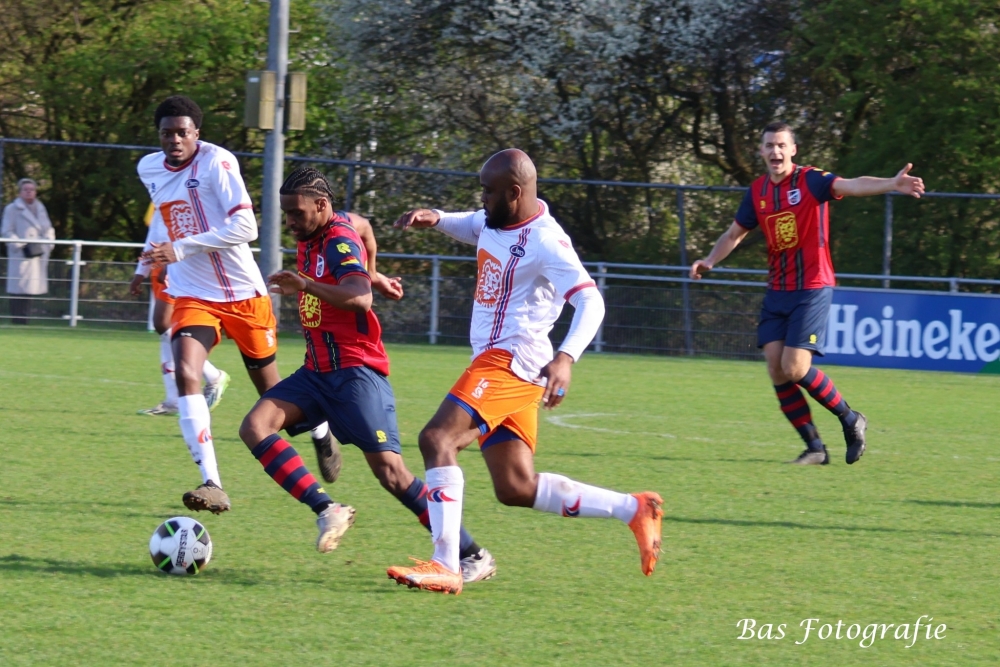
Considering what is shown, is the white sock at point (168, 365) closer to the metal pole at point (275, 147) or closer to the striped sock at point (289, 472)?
the striped sock at point (289, 472)

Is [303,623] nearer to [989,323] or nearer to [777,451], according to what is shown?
[777,451]

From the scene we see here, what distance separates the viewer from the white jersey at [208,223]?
22.9 ft

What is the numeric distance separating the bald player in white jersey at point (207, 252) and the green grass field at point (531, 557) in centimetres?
74

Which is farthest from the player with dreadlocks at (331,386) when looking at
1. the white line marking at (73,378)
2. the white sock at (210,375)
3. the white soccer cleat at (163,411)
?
the white line marking at (73,378)

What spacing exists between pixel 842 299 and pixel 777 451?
749 cm

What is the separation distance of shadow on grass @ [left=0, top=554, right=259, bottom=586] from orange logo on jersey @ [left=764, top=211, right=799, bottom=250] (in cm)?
480

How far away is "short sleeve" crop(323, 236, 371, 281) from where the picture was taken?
17.7 ft

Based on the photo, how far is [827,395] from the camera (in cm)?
867

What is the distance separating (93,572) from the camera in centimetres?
513

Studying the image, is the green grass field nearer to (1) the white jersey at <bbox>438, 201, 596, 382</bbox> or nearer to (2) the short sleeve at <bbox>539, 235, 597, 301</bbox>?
(1) the white jersey at <bbox>438, 201, 596, 382</bbox>

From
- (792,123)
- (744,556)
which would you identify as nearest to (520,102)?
(792,123)

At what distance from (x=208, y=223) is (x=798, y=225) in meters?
3.75

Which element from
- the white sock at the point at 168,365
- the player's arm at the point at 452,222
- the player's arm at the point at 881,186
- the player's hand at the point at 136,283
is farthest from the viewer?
the white sock at the point at 168,365

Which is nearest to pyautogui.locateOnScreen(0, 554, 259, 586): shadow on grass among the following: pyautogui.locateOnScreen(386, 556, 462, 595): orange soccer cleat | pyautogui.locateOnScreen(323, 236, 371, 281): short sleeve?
pyautogui.locateOnScreen(386, 556, 462, 595): orange soccer cleat
